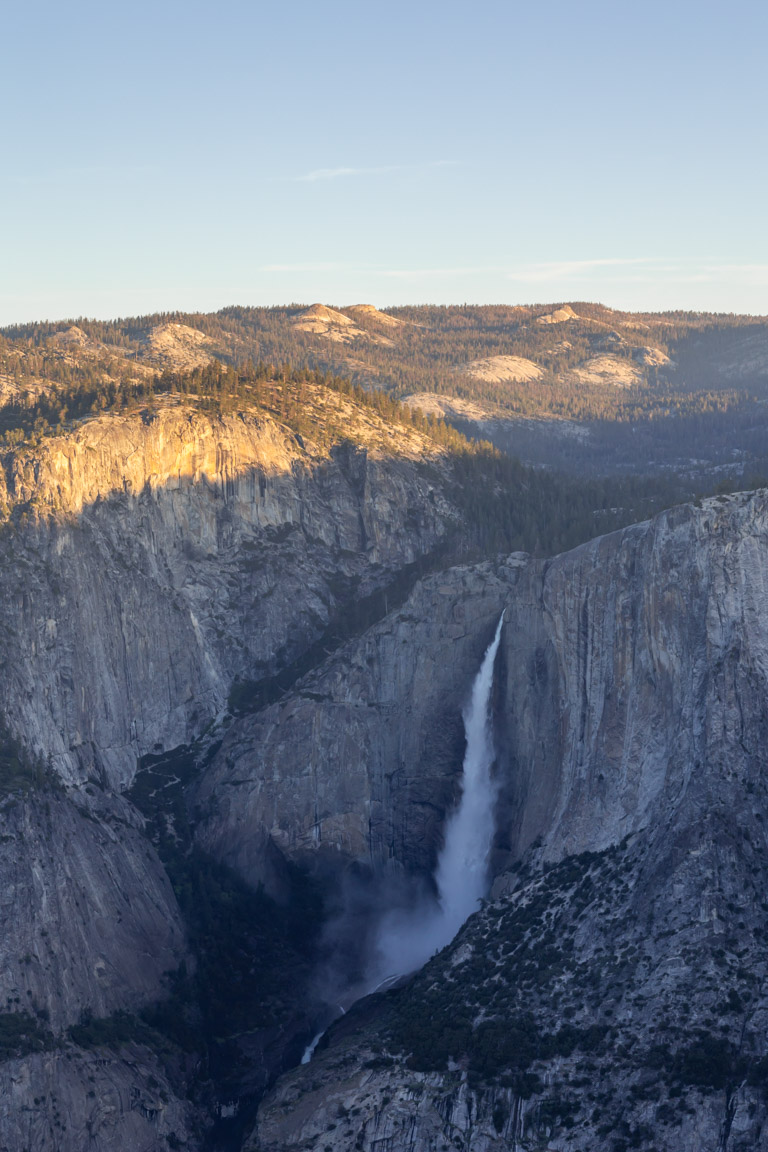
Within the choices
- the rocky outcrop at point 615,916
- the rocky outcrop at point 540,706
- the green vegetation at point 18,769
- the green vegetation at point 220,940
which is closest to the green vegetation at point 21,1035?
the green vegetation at point 220,940

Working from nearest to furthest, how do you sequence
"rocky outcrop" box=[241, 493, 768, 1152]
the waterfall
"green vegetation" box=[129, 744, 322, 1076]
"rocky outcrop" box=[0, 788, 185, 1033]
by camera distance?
"rocky outcrop" box=[241, 493, 768, 1152] < "rocky outcrop" box=[0, 788, 185, 1033] < "green vegetation" box=[129, 744, 322, 1076] < the waterfall

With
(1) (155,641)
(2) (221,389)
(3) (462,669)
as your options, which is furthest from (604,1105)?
(2) (221,389)

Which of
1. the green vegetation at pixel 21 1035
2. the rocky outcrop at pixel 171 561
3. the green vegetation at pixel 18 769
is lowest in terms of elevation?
the green vegetation at pixel 21 1035

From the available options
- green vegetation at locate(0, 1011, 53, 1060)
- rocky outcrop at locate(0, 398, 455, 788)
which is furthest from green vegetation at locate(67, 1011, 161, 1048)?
rocky outcrop at locate(0, 398, 455, 788)

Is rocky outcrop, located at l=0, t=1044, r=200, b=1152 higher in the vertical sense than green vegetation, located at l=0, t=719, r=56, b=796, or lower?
lower

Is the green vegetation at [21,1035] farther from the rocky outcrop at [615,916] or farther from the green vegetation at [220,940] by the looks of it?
the rocky outcrop at [615,916]

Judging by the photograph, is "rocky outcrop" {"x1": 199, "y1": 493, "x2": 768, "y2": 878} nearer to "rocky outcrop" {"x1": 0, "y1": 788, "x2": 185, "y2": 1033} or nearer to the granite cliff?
the granite cliff

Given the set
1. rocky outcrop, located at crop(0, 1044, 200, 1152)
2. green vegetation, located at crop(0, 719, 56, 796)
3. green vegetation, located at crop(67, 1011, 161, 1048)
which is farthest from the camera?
green vegetation, located at crop(0, 719, 56, 796)
